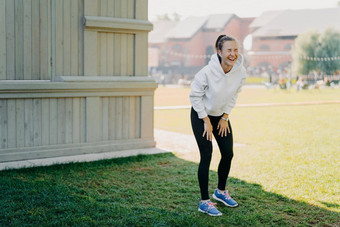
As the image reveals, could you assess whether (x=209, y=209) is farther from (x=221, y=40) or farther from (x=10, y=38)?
(x=10, y=38)

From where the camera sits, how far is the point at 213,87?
13.2ft

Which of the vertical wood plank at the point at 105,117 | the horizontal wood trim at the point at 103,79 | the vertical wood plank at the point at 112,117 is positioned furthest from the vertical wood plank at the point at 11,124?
the vertical wood plank at the point at 112,117

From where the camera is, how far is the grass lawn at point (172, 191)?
397 cm

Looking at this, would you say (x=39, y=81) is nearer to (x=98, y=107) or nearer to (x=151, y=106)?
(x=98, y=107)

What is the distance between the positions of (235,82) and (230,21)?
65.7 m

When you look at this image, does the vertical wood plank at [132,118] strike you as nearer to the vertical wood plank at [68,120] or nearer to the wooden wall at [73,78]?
the wooden wall at [73,78]

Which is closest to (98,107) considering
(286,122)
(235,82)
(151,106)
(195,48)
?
(151,106)

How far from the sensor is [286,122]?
12.0 meters

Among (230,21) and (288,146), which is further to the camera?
(230,21)

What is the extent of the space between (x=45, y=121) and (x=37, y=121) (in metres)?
0.12

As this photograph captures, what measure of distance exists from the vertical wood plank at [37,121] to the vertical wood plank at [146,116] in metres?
1.71

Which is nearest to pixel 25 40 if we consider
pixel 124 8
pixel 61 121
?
pixel 61 121

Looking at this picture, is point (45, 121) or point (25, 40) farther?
point (45, 121)

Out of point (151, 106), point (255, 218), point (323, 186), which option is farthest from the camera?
point (151, 106)
